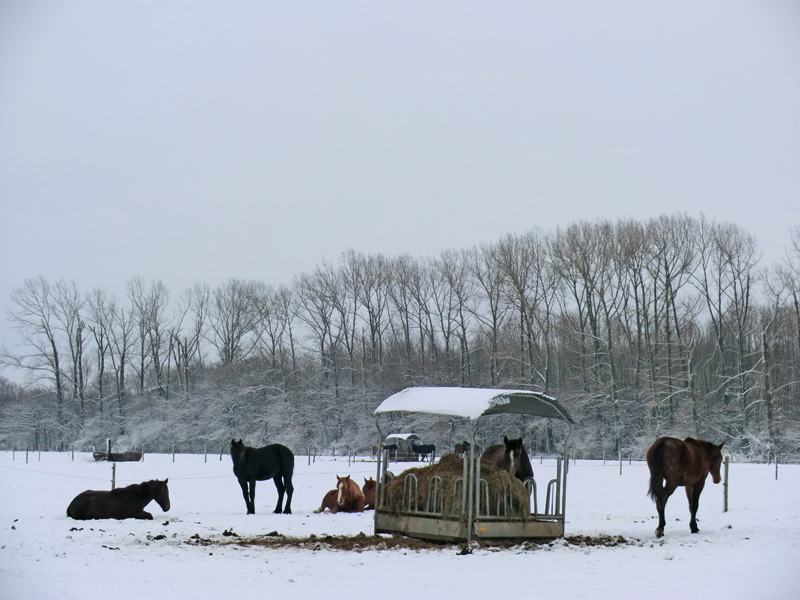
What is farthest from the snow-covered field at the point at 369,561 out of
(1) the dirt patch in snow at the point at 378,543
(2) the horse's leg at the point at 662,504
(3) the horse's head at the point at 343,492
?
(3) the horse's head at the point at 343,492

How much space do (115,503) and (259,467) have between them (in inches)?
113

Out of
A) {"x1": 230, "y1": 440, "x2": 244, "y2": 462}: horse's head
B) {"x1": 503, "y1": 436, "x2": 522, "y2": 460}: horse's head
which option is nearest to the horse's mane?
{"x1": 230, "y1": 440, "x2": 244, "y2": 462}: horse's head

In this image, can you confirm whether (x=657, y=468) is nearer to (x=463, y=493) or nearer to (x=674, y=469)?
(x=674, y=469)

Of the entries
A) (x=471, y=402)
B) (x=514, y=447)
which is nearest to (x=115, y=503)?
(x=471, y=402)

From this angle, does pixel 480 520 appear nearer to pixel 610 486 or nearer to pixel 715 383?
pixel 610 486

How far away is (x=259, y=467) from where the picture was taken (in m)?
16.4

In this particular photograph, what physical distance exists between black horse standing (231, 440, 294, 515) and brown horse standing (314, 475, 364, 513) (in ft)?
2.98

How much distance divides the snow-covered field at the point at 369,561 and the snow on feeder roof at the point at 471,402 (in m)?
2.04

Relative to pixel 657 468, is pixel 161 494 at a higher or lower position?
lower

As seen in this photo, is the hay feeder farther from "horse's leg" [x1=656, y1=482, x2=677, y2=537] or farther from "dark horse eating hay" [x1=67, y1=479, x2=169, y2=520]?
"dark horse eating hay" [x1=67, y1=479, x2=169, y2=520]

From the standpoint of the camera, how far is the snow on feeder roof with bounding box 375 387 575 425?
1188cm

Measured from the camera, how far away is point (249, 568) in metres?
9.48

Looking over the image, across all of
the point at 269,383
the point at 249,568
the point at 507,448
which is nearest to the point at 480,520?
the point at 507,448

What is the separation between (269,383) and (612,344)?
24661 millimetres
